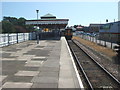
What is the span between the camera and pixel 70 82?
8.16 meters

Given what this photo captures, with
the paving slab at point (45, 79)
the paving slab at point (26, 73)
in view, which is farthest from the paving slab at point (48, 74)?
the paving slab at point (45, 79)

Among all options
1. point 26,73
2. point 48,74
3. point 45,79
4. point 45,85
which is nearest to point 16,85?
point 45,85

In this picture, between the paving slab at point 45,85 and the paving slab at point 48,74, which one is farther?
the paving slab at point 48,74

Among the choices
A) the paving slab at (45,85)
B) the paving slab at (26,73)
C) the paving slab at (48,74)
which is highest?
the paving slab at (26,73)

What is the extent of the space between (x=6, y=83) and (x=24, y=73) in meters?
1.87

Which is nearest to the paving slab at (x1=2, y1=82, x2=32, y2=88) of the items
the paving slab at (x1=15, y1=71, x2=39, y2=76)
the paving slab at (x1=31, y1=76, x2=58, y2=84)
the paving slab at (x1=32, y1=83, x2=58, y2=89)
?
the paving slab at (x1=32, y1=83, x2=58, y2=89)

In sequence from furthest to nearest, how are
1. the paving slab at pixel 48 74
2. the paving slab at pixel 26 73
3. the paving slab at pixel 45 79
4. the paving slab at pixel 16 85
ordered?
1. the paving slab at pixel 26 73
2. the paving slab at pixel 48 74
3. the paving slab at pixel 45 79
4. the paving slab at pixel 16 85

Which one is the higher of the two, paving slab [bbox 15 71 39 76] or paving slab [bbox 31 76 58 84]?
paving slab [bbox 15 71 39 76]

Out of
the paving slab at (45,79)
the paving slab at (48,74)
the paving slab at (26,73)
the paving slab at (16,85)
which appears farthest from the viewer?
the paving slab at (26,73)

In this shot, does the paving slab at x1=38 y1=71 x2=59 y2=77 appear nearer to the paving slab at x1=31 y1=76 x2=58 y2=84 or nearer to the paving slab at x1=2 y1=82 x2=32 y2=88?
the paving slab at x1=31 y1=76 x2=58 y2=84

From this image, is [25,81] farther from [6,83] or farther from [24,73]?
[24,73]

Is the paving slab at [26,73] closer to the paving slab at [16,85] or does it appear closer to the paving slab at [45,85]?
the paving slab at [16,85]

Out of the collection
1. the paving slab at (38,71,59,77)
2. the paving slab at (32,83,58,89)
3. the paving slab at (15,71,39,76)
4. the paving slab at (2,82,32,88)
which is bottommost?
the paving slab at (32,83,58,89)

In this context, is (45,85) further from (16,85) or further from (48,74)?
(48,74)
